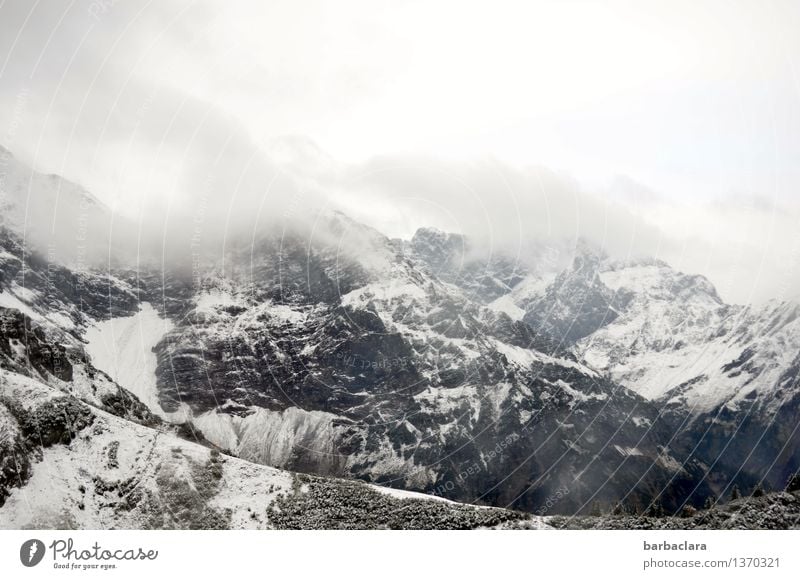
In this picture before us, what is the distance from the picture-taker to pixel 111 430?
323ft

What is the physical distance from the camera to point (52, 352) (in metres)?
169

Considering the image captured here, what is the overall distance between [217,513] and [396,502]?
21.9 metres

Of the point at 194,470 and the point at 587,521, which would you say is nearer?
the point at 587,521

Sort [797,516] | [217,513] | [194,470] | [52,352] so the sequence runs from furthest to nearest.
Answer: [52,352]
[194,470]
[217,513]
[797,516]
